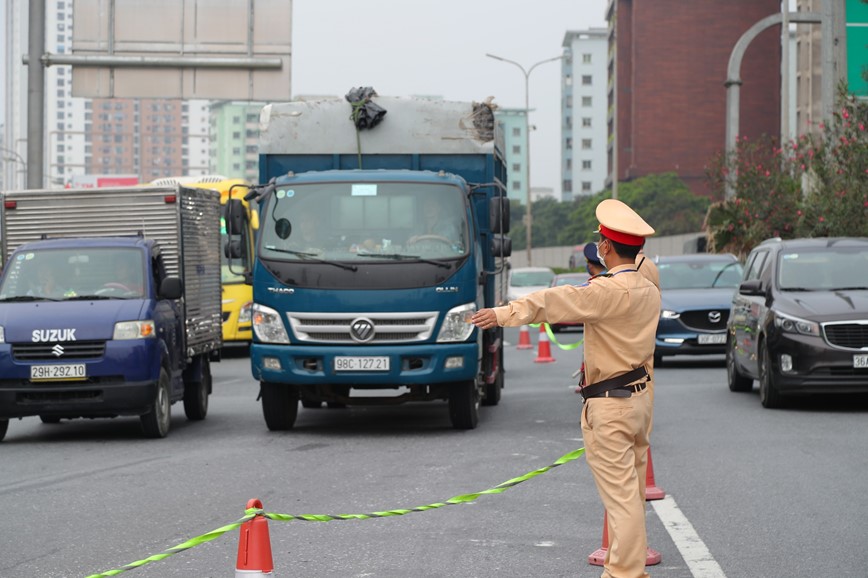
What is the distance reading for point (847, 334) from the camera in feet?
50.9

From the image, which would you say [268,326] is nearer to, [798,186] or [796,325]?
[796,325]

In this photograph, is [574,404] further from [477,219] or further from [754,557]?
[754,557]

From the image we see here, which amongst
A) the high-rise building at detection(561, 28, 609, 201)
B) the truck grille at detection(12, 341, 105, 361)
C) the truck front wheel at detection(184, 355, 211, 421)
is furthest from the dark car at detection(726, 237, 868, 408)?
the high-rise building at detection(561, 28, 609, 201)

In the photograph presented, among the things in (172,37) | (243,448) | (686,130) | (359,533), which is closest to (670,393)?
(243,448)

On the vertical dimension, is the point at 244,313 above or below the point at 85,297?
below

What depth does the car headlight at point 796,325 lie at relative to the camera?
15609 mm

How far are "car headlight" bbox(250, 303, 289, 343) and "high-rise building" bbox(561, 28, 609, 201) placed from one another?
6277 inches

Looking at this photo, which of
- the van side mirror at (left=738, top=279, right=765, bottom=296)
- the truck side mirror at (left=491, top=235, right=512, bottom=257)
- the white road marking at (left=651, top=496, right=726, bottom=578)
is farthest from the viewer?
the van side mirror at (left=738, top=279, right=765, bottom=296)

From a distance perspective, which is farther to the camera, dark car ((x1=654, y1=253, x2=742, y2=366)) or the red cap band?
dark car ((x1=654, y1=253, x2=742, y2=366))

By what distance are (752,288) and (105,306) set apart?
686cm

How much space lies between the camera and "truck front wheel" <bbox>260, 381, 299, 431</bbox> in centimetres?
1446

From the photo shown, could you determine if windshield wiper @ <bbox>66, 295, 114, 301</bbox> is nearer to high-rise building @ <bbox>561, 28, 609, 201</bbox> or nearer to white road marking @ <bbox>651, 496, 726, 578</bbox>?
white road marking @ <bbox>651, 496, 726, 578</bbox>

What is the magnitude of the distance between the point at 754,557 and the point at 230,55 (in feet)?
67.9

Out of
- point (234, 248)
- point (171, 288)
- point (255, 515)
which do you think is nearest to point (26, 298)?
point (171, 288)
